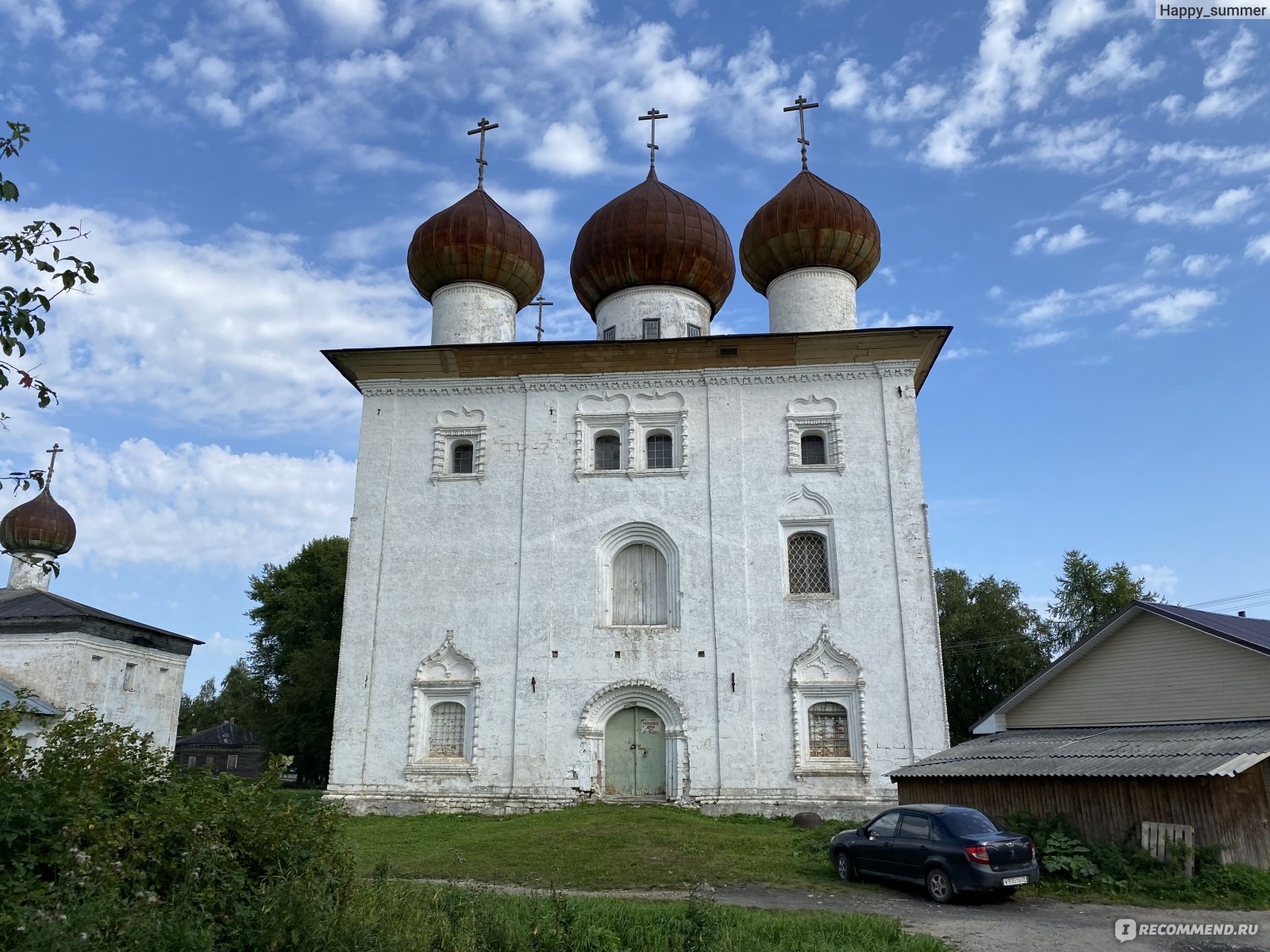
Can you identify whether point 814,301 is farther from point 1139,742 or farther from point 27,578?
point 27,578

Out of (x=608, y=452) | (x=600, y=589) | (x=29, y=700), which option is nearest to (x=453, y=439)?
(x=608, y=452)

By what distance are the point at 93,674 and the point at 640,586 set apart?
13.9m

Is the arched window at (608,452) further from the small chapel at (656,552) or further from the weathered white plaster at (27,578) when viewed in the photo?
the weathered white plaster at (27,578)

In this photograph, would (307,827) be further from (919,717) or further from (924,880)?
(919,717)

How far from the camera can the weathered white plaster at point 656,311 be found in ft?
61.5

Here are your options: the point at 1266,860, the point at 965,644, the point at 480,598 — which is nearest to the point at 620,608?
the point at 480,598

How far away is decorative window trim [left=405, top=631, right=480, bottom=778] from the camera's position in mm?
15742

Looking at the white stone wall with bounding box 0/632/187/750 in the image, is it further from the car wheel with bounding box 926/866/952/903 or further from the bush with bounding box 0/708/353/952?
the car wheel with bounding box 926/866/952/903

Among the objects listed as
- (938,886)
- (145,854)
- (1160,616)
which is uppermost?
(1160,616)

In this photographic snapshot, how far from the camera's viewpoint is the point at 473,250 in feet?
63.2

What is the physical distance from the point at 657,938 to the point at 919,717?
1013 centimetres

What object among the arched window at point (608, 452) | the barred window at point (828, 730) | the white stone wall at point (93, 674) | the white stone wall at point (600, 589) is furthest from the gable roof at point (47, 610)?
the barred window at point (828, 730)

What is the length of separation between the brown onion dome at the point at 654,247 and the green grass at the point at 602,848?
10109 millimetres

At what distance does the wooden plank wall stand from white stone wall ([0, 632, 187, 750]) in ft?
59.5
